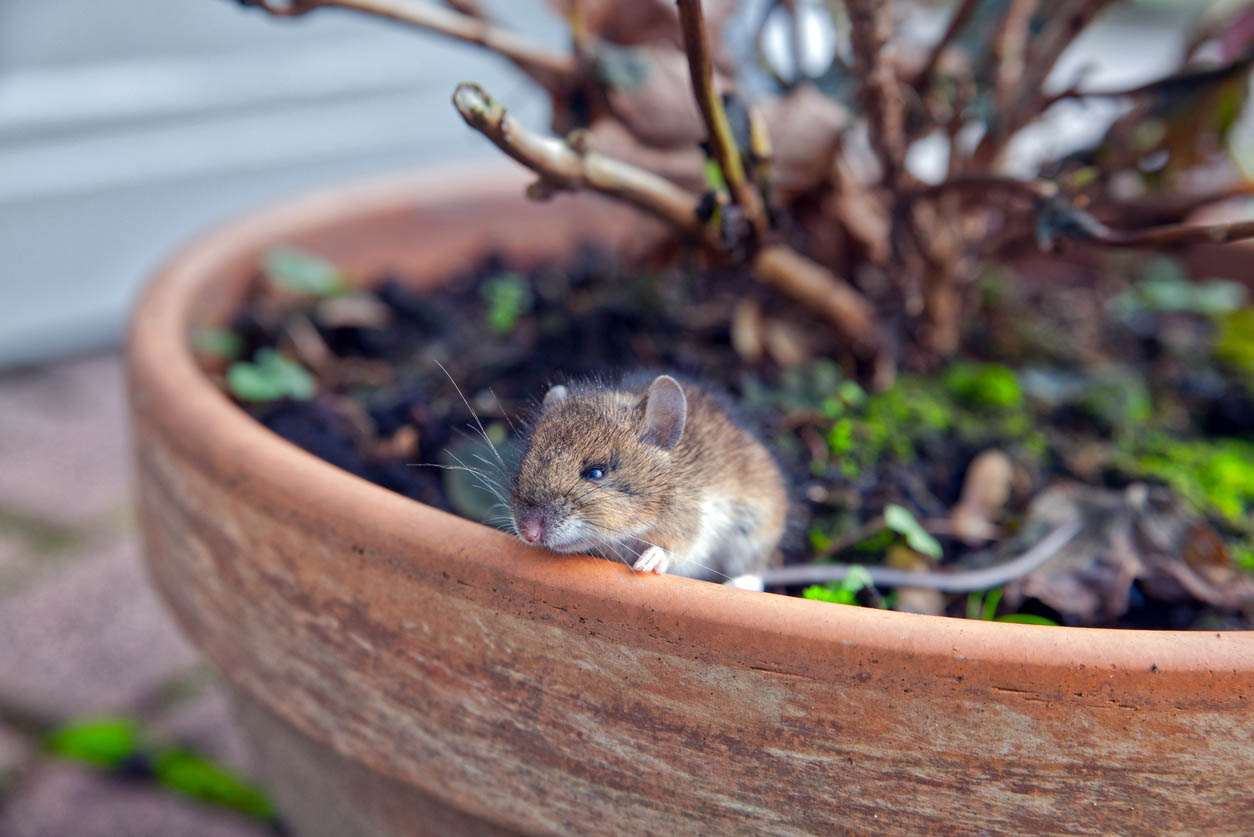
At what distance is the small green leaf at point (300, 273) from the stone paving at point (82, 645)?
0.98 metres

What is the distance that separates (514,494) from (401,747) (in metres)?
0.39

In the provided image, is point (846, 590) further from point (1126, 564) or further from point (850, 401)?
point (850, 401)

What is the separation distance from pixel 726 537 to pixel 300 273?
1.30 meters

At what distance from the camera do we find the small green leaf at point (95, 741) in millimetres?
2525

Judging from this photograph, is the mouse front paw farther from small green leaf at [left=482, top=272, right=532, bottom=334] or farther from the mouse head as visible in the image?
small green leaf at [left=482, top=272, right=532, bottom=334]

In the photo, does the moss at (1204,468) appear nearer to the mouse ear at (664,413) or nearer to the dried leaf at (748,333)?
the dried leaf at (748,333)

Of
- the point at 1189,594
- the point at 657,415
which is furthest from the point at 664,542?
the point at 1189,594

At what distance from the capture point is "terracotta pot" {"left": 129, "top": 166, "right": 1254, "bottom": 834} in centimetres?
113

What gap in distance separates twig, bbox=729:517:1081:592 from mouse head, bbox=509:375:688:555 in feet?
0.67

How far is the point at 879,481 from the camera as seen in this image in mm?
1930

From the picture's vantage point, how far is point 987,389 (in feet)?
7.28

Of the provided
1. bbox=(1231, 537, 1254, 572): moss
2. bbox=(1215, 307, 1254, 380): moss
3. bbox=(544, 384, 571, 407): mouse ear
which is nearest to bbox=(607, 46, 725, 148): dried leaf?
bbox=(544, 384, 571, 407): mouse ear

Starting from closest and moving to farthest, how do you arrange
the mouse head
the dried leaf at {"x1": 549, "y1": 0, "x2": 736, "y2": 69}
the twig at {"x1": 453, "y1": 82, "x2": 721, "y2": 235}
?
the twig at {"x1": 453, "y1": 82, "x2": 721, "y2": 235} → the mouse head → the dried leaf at {"x1": 549, "y1": 0, "x2": 736, "y2": 69}

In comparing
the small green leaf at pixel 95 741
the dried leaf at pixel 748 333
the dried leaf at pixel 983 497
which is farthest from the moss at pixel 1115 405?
the small green leaf at pixel 95 741
